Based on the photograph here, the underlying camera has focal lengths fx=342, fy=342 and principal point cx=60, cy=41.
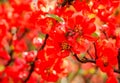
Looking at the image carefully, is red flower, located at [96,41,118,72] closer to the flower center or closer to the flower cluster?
the flower cluster

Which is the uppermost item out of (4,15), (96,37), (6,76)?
(96,37)

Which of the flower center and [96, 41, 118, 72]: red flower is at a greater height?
the flower center

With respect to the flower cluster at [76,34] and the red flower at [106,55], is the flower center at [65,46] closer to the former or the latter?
the flower cluster at [76,34]

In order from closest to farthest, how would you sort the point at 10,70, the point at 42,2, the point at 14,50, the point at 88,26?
the point at 88,26 < the point at 42,2 < the point at 10,70 < the point at 14,50

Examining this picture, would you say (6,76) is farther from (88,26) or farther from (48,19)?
(88,26)

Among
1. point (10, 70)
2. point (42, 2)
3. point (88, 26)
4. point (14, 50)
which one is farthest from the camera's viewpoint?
point (14, 50)

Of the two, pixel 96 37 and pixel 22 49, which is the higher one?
pixel 96 37

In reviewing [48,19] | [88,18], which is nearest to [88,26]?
[88,18]

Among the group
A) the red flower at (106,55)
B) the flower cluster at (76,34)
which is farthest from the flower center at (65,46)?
the red flower at (106,55)

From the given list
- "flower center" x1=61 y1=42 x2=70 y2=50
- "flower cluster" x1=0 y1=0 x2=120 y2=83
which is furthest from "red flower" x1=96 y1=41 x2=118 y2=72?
"flower center" x1=61 y1=42 x2=70 y2=50

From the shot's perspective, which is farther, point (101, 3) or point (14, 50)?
point (14, 50)
